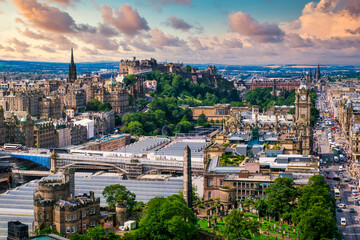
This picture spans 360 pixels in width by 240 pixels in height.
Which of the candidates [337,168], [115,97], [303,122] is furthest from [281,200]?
[115,97]

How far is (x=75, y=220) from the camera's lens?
60.7 m

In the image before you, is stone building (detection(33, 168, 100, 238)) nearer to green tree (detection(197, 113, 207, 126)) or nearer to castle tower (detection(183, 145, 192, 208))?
castle tower (detection(183, 145, 192, 208))

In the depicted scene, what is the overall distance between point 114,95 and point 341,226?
122556mm

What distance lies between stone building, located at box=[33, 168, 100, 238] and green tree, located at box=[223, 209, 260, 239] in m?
13.7

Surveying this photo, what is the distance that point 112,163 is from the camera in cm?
11175

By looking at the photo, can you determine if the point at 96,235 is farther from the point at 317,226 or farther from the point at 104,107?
the point at 104,107

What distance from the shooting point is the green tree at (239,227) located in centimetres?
5938

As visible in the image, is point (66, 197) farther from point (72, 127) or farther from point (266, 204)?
point (72, 127)

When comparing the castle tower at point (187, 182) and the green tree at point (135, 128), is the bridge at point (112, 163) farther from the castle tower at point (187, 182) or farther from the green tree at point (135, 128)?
the green tree at point (135, 128)

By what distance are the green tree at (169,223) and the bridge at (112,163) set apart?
40.2 meters

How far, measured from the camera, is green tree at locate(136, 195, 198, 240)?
57469 mm

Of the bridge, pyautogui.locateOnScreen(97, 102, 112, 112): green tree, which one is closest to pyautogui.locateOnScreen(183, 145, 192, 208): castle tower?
the bridge

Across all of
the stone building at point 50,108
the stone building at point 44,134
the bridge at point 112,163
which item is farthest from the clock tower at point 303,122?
the stone building at point 50,108

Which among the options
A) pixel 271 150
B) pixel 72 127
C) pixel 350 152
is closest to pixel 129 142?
pixel 72 127
